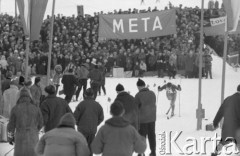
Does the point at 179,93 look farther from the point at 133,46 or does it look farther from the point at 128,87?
the point at 133,46

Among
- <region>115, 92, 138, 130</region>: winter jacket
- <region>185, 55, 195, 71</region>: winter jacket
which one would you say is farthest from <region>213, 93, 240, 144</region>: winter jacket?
<region>185, 55, 195, 71</region>: winter jacket

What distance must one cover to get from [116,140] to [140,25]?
13.6m

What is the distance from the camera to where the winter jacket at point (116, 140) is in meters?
7.61

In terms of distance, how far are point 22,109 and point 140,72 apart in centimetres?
2002

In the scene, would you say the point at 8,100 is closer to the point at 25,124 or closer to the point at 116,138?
the point at 25,124

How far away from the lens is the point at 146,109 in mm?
12031

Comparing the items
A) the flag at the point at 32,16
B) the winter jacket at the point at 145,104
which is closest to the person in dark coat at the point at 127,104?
the winter jacket at the point at 145,104

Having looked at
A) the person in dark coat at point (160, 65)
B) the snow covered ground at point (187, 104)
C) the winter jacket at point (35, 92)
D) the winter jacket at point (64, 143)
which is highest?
the person in dark coat at point (160, 65)

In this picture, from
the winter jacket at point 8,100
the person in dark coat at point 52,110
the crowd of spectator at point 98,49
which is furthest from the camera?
the crowd of spectator at point 98,49

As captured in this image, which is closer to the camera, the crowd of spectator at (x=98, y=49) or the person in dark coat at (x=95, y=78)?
the person in dark coat at (x=95, y=78)

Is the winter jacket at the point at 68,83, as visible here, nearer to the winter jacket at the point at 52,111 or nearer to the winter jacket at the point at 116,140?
the winter jacket at the point at 52,111

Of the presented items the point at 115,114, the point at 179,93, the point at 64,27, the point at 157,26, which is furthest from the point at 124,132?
the point at 64,27

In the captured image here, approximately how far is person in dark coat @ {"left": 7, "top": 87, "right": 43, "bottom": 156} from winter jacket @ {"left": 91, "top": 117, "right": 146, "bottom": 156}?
2.30 m

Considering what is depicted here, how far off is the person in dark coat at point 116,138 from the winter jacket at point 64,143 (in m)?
0.19
